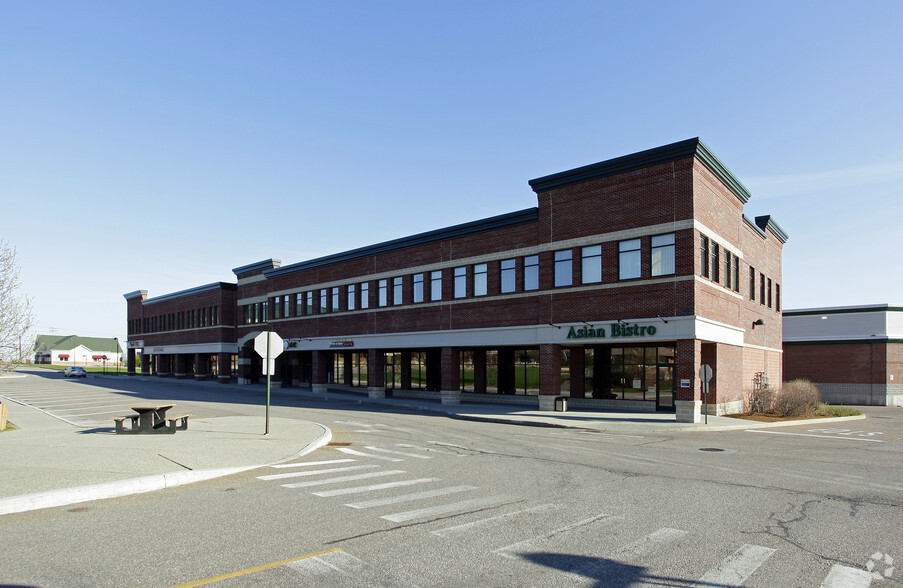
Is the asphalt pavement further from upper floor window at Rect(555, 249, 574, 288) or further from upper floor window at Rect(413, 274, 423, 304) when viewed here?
upper floor window at Rect(413, 274, 423, 304)

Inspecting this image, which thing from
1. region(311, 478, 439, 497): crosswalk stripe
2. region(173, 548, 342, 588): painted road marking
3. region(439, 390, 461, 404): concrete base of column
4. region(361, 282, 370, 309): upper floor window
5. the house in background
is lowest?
the house in background

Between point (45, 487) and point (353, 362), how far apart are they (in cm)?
3705

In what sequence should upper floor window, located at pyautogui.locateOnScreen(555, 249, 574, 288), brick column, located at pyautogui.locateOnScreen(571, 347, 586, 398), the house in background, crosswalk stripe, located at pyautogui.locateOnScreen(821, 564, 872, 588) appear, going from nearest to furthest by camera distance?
crosswalk stripe, located at pyautogui.locateOnScreen(821, 564, 872, 588)
upper floor window, located at pyautogui.locateOnScreen(555, 249, 574, 288)
brick column, located at pyautogui.locateOnScreen(571, 347, 586, 398)
the house in background

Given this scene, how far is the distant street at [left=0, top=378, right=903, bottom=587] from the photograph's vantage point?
241 inches

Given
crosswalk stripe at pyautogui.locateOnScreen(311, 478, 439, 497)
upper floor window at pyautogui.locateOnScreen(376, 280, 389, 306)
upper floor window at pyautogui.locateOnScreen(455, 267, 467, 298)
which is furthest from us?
upper floor window at pyautogui.locateOnScreen(376, 280, 389, 306)

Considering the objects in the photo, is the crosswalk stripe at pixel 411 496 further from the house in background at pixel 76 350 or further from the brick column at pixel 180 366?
the house in background at pixel 76 350

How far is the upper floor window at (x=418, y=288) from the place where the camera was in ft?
122

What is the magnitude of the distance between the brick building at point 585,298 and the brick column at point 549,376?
A: 61mm

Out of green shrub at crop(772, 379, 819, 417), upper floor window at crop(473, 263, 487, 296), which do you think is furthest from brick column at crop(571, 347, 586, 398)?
green shrub at crop(772, 379, 819, 417)

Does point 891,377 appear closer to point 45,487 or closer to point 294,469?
point 294,469

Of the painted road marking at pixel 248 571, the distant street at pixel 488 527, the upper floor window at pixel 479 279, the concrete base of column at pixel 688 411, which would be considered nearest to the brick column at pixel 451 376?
the upper floor window at pixel 479 279

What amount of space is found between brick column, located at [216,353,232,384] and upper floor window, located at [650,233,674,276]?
45.7 metres

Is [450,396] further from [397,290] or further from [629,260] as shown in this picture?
[629,260]

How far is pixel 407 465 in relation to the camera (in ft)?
→ 43.0
